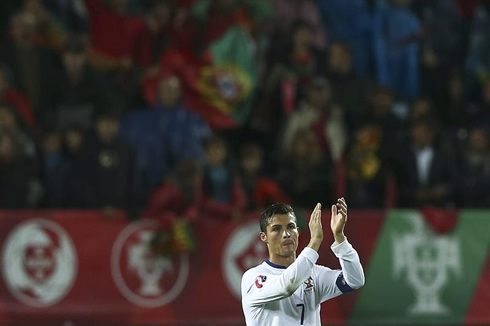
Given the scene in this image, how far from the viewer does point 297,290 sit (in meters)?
6.99

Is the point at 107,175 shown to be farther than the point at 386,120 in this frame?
No

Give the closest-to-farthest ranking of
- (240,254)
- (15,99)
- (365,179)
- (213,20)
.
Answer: (240,254), (365,179), (15,99), (213,20)

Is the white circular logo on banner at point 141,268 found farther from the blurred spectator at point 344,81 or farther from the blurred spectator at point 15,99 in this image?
the blurred spectator at point 344,81

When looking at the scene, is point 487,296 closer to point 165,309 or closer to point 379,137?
point 379,137

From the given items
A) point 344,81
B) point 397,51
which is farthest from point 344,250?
point 397,51

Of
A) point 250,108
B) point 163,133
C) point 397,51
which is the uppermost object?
point 397,51

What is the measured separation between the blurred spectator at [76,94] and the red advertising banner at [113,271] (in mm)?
2000

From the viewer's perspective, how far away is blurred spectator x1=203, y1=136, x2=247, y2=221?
42.1ft

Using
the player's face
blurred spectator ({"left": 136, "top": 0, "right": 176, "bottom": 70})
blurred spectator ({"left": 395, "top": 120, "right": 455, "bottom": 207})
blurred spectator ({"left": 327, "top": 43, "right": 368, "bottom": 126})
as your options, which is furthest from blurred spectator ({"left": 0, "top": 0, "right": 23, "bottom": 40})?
the player's face

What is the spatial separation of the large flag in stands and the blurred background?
0.07ft

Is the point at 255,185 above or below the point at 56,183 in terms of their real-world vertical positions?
below

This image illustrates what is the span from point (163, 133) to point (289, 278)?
7.44 meters

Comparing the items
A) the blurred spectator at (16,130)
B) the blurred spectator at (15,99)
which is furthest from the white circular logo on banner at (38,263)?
the blurred spectator at (15,99)

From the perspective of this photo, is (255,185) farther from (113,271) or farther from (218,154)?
(113,271)
